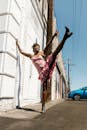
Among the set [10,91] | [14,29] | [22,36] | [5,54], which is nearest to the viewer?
[5,54]

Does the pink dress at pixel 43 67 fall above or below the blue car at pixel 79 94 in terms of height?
above

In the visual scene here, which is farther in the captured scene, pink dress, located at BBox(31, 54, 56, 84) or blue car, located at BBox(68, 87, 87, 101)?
blue car, located at BBox(68, 87, 87, 101)

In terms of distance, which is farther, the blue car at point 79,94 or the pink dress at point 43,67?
the blue car at point 79,94

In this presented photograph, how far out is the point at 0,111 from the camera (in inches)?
132

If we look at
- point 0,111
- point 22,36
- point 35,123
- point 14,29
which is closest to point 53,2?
point 22,36

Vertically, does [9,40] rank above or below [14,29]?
below

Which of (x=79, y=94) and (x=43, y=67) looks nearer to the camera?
(x=43, y=67)

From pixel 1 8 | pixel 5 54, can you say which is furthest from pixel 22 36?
pixel 5 54

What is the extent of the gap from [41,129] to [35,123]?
30cm

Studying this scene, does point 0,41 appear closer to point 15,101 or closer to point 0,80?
point 0,80

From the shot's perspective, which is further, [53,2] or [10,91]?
[53,2]

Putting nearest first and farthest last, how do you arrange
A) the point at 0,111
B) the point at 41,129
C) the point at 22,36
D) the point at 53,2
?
the point at 41,129 → the point at 0,111 → the point at 22,36 → the point at 53,2

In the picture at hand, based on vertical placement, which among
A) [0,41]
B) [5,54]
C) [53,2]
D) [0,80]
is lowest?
→ [0,80]

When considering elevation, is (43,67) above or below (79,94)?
above
